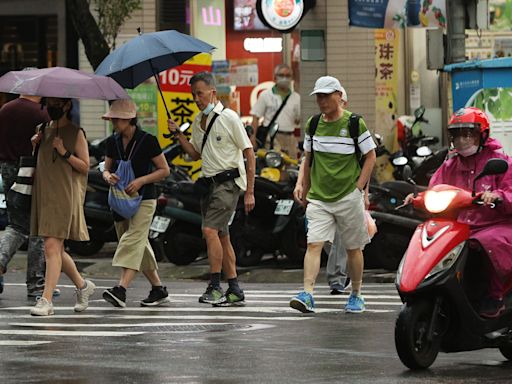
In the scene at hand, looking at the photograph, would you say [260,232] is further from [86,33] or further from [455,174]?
[455,174]

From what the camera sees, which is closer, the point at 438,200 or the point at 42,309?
the point at 438,200

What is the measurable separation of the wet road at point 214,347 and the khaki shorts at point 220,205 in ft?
2.33

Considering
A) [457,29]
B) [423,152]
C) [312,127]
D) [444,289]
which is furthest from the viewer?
[423,152]

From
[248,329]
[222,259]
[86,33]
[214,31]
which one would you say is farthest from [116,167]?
[214,31]

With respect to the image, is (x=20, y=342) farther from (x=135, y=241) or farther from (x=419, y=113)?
(x=419, y=113)

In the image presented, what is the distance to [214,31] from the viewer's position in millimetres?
26203

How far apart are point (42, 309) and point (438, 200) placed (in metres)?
4.27

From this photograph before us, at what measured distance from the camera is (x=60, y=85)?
1285 cm

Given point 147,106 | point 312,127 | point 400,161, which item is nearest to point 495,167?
point 312,127

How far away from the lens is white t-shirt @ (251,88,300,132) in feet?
74.1

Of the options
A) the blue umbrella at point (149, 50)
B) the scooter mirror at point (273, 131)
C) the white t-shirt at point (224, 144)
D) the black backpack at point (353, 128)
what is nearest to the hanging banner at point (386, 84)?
the scooter mirror at point (273, 131)

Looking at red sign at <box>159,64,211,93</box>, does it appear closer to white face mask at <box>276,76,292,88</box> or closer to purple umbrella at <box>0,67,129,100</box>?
white face mask at <box>276,76,292,88</box>

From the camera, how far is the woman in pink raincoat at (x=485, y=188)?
9.73 meters

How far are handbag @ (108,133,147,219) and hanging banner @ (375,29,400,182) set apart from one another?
12.7 m
